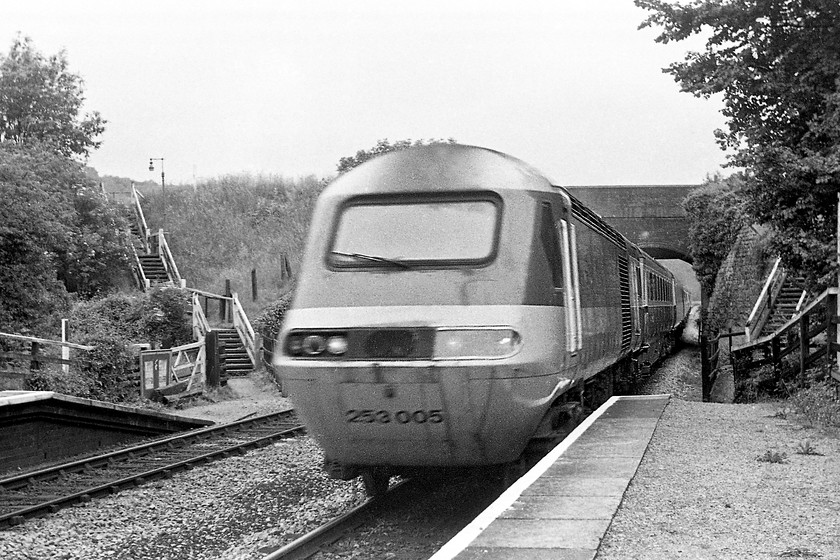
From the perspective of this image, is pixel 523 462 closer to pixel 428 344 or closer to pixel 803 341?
pixel 428 344

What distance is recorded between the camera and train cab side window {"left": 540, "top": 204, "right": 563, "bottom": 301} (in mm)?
7953

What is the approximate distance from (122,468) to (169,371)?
25.5 feet

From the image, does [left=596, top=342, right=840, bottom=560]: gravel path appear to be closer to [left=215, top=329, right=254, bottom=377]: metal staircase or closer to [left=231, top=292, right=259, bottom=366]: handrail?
[left=215, top=329, right=254, bottom=377]: metal staircase

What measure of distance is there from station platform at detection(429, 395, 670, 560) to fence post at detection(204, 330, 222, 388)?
13204 mm

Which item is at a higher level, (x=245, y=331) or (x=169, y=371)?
(x=245, y=331)

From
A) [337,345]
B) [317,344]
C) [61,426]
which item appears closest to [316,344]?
[317,344]

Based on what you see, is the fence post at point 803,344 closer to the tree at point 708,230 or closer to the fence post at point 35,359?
the fence post at point 35,359

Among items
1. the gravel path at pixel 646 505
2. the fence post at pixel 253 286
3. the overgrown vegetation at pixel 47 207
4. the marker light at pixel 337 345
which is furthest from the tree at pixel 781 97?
the fence post at pixel 253 286

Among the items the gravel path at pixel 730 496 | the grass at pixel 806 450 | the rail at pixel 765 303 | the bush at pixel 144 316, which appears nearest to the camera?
the gravel path at pixel 730 496

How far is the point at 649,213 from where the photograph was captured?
3928 cm

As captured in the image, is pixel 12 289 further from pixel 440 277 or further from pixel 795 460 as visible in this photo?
pixel 795 460

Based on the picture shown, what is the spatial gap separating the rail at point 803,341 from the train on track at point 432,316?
236 inches

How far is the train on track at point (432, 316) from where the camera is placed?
7.18 m

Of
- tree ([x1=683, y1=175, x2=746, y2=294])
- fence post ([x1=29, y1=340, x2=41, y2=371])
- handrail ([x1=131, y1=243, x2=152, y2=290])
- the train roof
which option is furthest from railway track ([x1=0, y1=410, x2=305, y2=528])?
tree ([x1=683, y1=175, x2=746, y2=294])
